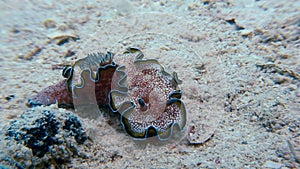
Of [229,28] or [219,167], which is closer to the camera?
[219,167]

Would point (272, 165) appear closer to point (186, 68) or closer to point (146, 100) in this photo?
point (146, 100)

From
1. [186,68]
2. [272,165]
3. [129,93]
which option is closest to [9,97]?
[129,93]

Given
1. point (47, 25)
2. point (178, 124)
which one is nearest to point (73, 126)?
point (178, 124)

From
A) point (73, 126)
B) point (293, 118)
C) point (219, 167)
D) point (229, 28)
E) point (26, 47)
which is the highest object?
point (229, 28)

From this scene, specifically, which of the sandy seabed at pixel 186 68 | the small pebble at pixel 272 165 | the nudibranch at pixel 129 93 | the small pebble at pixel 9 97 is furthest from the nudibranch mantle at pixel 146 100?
the small pebble at pixel 9 97

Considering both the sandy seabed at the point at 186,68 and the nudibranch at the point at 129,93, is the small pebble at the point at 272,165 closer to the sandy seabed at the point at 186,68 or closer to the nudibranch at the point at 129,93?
the sandy seabed at the point at 186,68

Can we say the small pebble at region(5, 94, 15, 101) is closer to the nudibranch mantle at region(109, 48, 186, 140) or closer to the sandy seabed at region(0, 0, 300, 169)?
the sandy seabed at region(0, 0, 300, 169)

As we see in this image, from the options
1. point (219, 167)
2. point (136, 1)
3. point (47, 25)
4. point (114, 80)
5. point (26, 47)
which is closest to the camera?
point (219, 167)

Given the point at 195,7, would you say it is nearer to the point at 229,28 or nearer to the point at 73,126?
the point at 229,28
